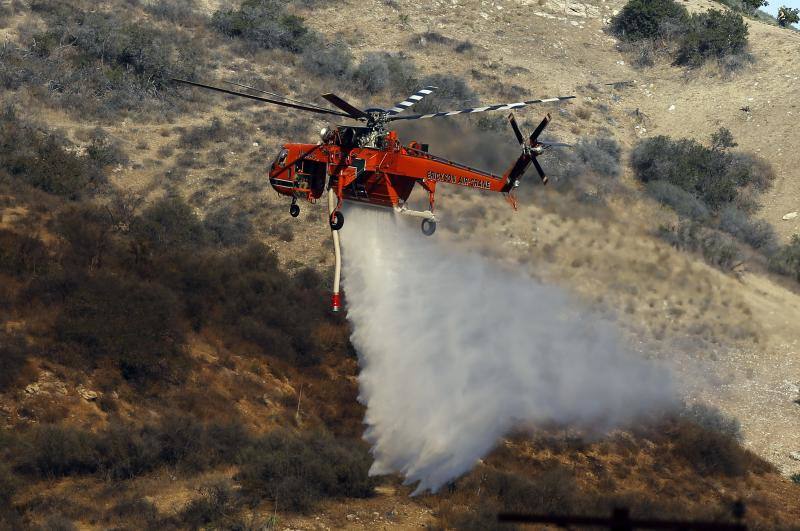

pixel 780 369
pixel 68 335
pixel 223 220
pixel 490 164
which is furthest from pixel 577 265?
pixel 68 335

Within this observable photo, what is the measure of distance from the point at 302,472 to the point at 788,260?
1417 inches

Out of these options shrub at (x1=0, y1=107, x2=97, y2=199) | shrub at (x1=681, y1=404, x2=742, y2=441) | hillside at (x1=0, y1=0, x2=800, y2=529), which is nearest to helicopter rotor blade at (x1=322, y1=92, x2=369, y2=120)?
hillside at (x1=0, y1=0, x2=800, y2=529)

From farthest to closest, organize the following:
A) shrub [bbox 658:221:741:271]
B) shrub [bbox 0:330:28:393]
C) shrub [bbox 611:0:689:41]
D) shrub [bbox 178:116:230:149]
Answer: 1. shrub [bbox 611:0:689:41]
2. shrub [bbox 178:116:230:149]
3. shrub [bbox 658:221:741:271]
4. shrub [bbox 0:330:28:393]

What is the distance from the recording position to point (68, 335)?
3409cm

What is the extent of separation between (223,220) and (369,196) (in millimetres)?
17984

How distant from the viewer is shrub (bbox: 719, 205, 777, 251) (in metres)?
57.4

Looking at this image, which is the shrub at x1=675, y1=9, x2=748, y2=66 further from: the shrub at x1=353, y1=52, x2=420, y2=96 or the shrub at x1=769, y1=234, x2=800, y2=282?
the shrub at x1=769, y1=234, x2=800, y2=282

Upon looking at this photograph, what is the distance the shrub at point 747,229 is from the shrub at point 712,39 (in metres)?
21.0

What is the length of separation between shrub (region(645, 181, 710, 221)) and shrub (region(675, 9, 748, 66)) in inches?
808

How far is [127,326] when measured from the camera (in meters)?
35.3

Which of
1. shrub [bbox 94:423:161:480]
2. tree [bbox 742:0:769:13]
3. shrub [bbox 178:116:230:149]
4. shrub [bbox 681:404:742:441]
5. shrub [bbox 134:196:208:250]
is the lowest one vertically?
shrub [bbox 94:423:161:480]

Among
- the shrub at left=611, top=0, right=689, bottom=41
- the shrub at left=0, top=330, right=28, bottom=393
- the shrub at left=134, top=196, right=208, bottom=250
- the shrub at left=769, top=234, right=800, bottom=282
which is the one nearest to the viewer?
the shrub at left=0, top=330, right=28, bottom=393

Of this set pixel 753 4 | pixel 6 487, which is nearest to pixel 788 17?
pixel 753 4

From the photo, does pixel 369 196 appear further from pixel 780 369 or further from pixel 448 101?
pixel 448 101
